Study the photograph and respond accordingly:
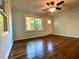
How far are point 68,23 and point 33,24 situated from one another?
350 centimetres

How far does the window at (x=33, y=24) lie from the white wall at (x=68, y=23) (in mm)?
2185

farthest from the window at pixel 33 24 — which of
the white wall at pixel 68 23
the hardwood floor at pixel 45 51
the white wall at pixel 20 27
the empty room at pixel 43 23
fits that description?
the hardwood floor at pixel 45 51

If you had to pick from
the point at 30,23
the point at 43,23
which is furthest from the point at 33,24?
the point at 43,23

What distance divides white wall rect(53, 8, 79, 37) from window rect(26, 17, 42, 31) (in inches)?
86.0

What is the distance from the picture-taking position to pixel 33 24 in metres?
7.94

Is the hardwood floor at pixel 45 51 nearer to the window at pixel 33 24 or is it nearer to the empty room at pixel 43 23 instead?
the empty room at pixel 43 23

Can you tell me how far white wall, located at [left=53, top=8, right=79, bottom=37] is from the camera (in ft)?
24.4

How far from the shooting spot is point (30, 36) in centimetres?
756

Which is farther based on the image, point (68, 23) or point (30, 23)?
point (68, 23)

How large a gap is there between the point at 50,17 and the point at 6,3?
6967 mm

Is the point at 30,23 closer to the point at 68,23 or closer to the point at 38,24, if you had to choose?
the point at 38,24

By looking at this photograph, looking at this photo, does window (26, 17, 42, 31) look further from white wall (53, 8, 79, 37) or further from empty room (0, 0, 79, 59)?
white wall (53, 8, 79, 37)

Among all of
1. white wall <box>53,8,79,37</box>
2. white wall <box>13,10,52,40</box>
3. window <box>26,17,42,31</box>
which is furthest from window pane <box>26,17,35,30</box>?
white wall <box>53,8,79,37</box>

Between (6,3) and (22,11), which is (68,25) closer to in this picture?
(22,11)
